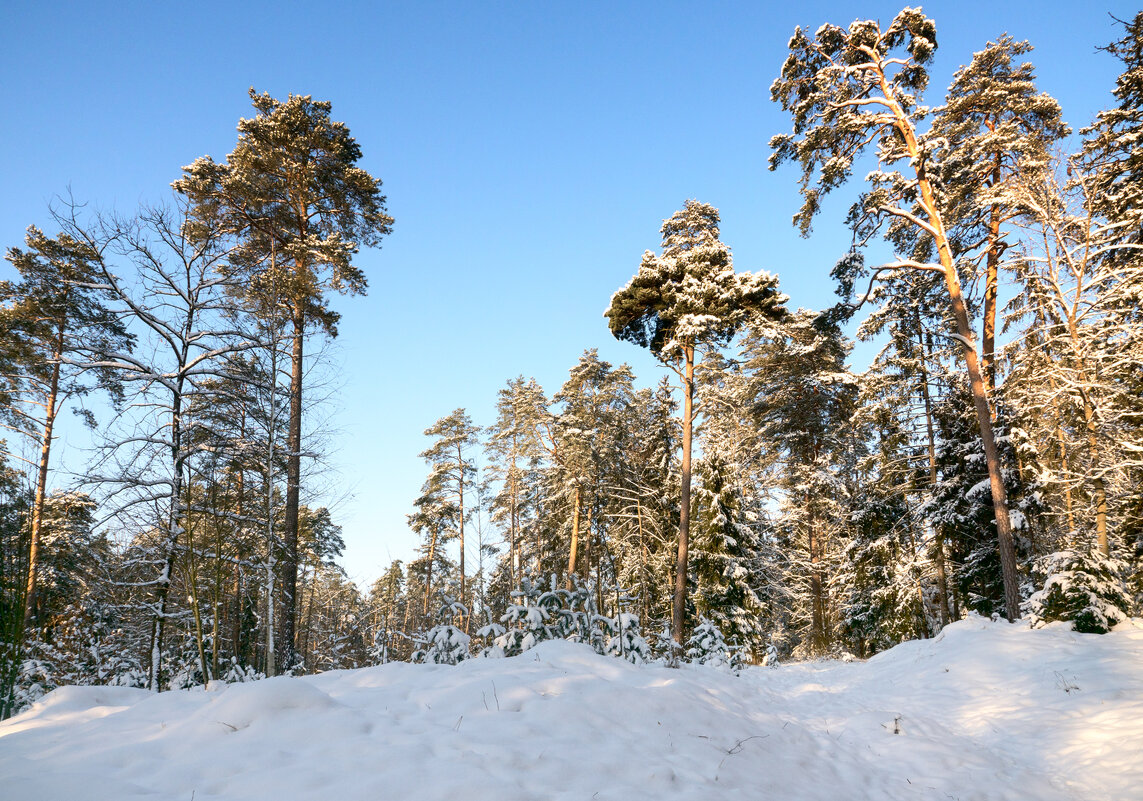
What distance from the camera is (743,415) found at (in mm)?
21766

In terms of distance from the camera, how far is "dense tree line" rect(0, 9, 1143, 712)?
31.1 feet

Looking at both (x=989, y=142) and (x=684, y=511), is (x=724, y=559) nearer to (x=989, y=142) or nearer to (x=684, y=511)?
(x=684, y=511)

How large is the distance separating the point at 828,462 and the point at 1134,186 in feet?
34.4

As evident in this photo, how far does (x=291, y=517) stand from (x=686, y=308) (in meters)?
10.7

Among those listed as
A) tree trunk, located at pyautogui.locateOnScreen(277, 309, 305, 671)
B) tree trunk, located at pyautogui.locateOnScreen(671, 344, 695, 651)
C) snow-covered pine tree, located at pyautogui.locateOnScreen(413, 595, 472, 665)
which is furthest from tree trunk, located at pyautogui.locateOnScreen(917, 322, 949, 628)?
tree trunk, located at pyautogui.locateOnScreen(277, 309, 305, 671)

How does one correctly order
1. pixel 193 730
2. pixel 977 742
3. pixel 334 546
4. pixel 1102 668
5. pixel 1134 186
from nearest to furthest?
pixel 193 730 → pixel 977 742 → pixel 1102 668 → pixel 1134 186 → pixel 334 546

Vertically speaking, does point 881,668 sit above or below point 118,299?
below

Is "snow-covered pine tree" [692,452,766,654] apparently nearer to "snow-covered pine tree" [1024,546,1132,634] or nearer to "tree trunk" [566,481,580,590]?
"tree trunk" [566,481,580,590]

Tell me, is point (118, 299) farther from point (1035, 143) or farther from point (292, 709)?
point (1035, 143)

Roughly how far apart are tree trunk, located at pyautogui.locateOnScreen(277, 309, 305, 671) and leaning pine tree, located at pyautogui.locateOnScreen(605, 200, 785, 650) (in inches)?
327

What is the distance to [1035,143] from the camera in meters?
13.0

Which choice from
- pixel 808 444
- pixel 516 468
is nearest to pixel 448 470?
pixel 516 468

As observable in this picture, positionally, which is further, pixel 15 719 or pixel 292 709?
pixel 15 719

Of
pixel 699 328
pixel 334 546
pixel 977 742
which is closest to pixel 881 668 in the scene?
pixel 977 742
